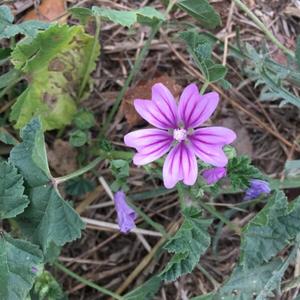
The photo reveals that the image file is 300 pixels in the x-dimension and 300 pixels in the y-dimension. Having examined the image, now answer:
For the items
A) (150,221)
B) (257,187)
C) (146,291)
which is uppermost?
(257,187)

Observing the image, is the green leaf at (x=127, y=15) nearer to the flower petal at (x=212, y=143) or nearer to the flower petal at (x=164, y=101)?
the flower petal at (x=164, y=101)

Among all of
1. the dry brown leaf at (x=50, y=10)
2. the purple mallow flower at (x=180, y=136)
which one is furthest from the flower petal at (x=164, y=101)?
the dry brown leaf at (x=50, y=10)

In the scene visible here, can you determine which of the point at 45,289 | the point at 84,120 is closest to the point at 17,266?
the point at 45,289

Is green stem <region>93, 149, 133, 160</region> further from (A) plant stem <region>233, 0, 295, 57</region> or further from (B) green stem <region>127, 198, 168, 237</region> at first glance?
(A) plant stem <region>233, 0, 295, 57</region>

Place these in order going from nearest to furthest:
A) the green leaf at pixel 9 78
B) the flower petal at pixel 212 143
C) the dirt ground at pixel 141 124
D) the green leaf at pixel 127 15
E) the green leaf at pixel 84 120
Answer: the flower petal at pixel 212 143, the green leaf at pixel 127 15, the green leaf at pixel 9 78, the green leaf at pixel 84 120, the dirt ground at pixel 141 124

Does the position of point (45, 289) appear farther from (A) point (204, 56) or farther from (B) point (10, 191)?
(A) point (204, 56)

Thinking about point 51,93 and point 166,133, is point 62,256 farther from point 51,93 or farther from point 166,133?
point 166,133
